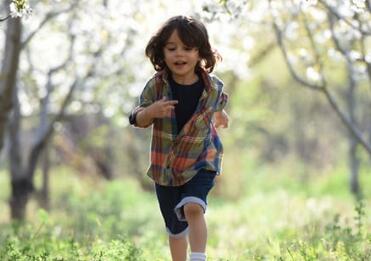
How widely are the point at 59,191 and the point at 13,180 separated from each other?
1175 cm

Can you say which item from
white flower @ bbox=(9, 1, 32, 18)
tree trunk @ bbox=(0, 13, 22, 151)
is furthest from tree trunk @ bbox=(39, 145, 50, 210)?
white flower @ bbox=(9, 1, 32, 18)

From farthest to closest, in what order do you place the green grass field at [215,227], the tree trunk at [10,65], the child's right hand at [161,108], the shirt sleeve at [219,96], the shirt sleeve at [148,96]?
the tree trunk at [10,65] → the green grass field at [215,227] → the shirt sleeve at [219,96] → the shirt sleeve at [148,96] → the child's right hand at [161,108]

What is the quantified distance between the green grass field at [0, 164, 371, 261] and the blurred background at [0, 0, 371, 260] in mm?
33

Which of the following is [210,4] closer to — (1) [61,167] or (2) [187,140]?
(2) [187,140]

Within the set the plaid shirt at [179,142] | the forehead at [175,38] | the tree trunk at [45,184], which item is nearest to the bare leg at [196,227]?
the plaid shirt at [179,142]

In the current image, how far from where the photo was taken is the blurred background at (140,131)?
6664mm

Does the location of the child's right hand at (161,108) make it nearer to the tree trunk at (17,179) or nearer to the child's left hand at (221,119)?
the child's left hand at (221,119)

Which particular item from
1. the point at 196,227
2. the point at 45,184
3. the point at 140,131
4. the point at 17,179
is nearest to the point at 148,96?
the point at 196,227

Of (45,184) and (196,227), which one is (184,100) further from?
(45,184)

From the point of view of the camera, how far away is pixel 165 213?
501cm

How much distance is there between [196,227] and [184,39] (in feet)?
3.50

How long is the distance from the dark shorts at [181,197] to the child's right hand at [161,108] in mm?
424

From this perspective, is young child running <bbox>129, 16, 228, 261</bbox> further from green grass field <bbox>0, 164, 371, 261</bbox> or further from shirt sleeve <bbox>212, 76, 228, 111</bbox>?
green grass field <bbox>0, 164, 371, 261</bbox>

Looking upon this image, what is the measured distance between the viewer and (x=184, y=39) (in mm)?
4809
